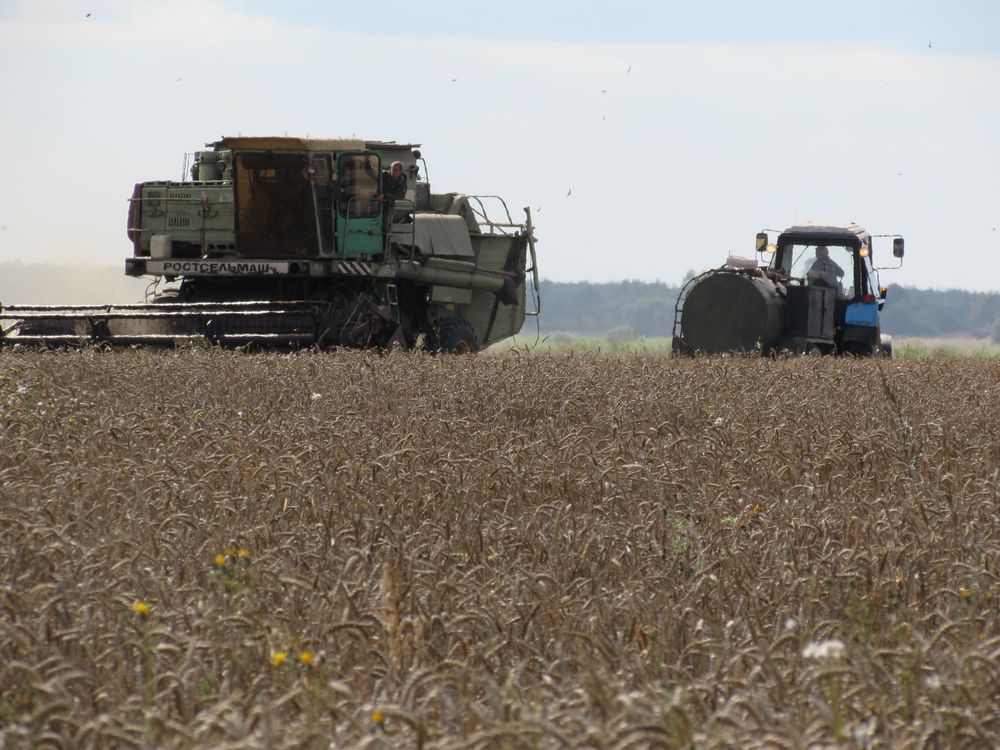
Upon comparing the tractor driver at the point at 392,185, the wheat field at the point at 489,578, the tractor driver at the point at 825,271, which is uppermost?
the tractor driver at the point at 392,185

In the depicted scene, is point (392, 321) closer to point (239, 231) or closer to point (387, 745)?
point (239, 231)

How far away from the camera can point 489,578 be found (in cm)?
461

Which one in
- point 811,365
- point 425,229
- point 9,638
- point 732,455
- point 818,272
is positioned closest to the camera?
point 9,638

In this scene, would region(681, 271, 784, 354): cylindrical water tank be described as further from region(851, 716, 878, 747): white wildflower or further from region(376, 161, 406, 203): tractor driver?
region(851, 716, 878, 747): white wildflower

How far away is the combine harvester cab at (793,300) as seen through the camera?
19.5 metres

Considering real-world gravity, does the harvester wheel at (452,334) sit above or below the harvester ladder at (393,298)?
below

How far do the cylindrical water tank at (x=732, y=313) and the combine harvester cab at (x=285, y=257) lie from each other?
125 inches

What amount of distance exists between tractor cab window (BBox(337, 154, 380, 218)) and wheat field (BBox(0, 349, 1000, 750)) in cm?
891

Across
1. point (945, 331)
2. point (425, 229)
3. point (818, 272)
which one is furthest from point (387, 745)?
point (945, 331)

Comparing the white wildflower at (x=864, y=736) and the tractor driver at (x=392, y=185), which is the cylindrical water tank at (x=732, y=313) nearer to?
the tractor driver at (x=392, y=185)

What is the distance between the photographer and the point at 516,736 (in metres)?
2.57

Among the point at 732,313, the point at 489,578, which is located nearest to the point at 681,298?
the point at 732,313

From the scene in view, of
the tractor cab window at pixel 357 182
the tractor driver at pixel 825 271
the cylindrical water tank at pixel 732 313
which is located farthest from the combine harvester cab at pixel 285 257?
the tractor driver at pixel 825 271

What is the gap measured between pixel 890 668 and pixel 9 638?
7.01 ft
